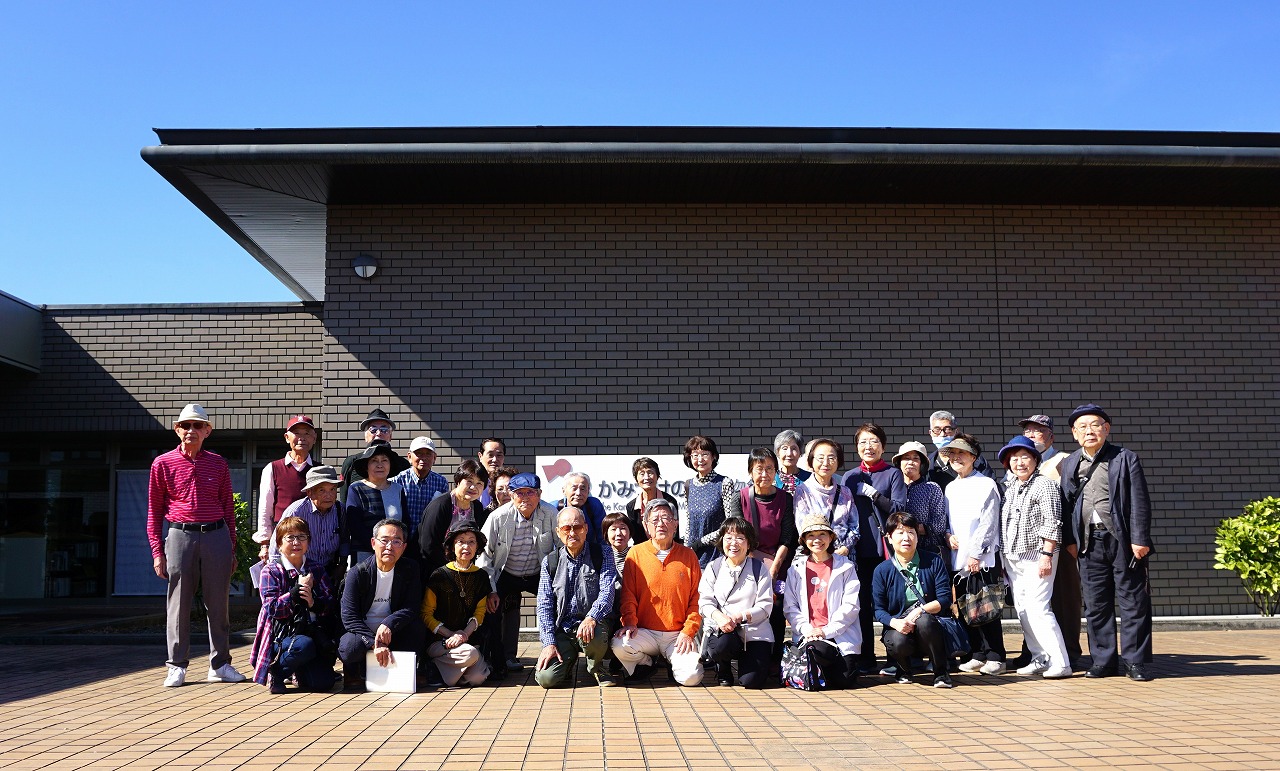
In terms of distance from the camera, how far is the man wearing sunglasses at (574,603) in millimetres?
7172

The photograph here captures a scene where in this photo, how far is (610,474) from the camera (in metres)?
10.2

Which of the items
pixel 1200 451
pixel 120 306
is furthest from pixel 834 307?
pixel 120 306

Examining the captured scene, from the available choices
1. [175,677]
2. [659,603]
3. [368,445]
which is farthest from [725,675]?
[175,677]

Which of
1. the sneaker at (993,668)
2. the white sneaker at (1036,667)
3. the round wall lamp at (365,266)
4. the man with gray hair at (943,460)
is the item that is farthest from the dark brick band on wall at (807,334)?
the white sneaker at (1036,667)

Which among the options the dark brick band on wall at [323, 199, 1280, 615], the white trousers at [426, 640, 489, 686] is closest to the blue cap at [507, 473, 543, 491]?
the white trousers at [426, 640, 489, 686]

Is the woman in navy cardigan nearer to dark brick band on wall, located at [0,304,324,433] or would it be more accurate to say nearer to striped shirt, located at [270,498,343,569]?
striped shirt, located at [270,498,343,569]

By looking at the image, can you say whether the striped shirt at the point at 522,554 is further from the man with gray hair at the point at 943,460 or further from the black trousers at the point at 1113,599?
the black trousers at the point at 1113,599

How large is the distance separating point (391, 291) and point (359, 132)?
163 centimetres

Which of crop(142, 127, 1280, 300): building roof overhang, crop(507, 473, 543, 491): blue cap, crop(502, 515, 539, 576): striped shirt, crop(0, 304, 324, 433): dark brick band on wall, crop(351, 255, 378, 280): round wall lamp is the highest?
crop(142, 127, 1280, 300): building roof overhang

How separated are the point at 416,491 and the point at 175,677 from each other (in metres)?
2.08

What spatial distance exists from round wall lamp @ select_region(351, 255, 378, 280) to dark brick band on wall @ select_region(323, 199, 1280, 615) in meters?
0.10

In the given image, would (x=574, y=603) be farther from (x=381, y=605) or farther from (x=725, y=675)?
(x=381, y=605)

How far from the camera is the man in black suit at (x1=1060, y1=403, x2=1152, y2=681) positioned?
7.27 metres

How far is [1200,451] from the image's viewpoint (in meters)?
10.7
